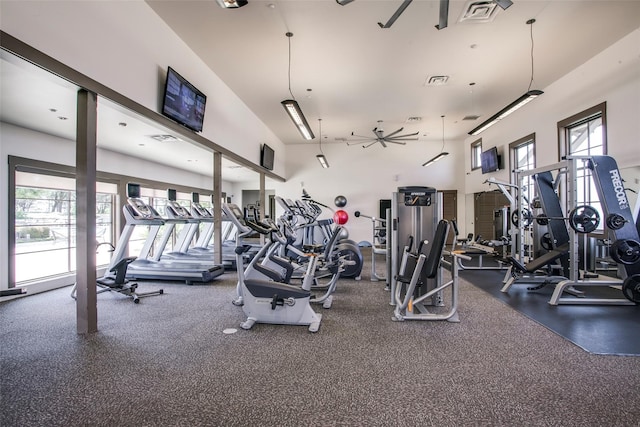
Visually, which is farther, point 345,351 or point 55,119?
point 55,119

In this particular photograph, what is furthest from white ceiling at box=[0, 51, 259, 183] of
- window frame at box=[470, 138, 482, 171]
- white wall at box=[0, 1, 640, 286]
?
window frame at box=[470, 138, 482, 171]

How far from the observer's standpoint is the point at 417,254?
4070 mm

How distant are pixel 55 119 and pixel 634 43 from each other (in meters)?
9.01

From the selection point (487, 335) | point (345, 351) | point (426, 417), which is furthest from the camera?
point (487, 335)

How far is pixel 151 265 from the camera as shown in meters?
5.89

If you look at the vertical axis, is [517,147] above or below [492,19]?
below

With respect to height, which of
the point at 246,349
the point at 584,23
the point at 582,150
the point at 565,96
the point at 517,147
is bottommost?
the point at 246,349

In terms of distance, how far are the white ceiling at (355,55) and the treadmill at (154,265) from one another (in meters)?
1.47

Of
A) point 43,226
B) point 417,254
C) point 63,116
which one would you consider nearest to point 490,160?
point 417,254

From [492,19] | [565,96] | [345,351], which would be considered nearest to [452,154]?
[565,96]

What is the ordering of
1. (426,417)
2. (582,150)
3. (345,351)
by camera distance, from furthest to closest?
(582,150) < (345,351) < (426,417)

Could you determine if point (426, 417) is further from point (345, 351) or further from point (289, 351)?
point (289, 351)

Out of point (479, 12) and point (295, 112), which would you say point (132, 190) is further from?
point (479, 12)

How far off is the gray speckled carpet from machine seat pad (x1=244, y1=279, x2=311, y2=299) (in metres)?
0.36
